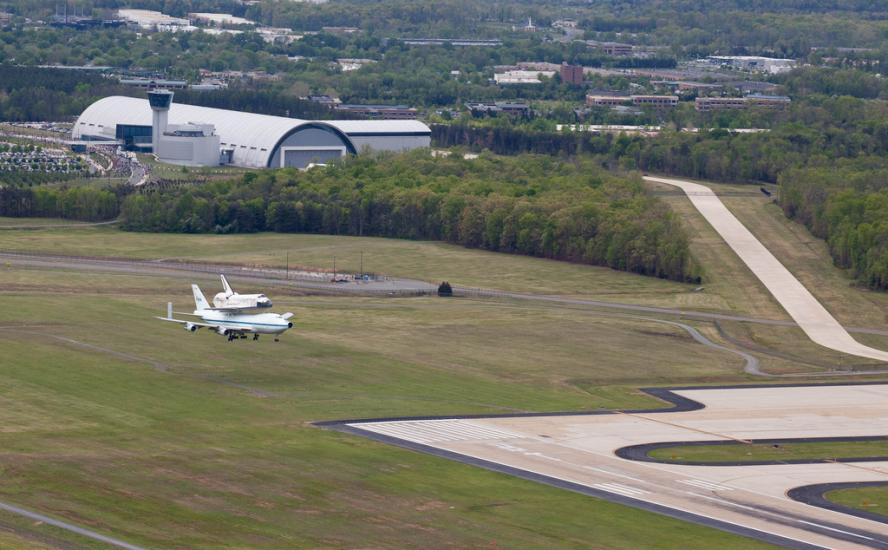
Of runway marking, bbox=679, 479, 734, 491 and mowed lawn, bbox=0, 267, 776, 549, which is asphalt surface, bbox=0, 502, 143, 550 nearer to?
mowed lawn, bbox=0, 267, 776, 549

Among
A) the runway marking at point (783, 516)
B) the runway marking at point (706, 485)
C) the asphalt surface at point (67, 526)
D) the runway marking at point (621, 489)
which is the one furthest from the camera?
the runway marking at point (706, 485)

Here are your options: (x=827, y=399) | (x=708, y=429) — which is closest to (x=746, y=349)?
(x=827, y=399)

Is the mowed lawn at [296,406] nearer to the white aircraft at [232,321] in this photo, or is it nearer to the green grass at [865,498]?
the white aircraft at [232,321]

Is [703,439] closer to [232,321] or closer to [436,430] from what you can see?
[436,430]

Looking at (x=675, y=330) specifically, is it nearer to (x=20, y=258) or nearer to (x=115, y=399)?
(x=115, y=399)

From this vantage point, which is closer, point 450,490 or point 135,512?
point 135,512

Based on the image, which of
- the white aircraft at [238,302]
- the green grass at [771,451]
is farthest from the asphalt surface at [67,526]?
the white aircraft at [238,302]
